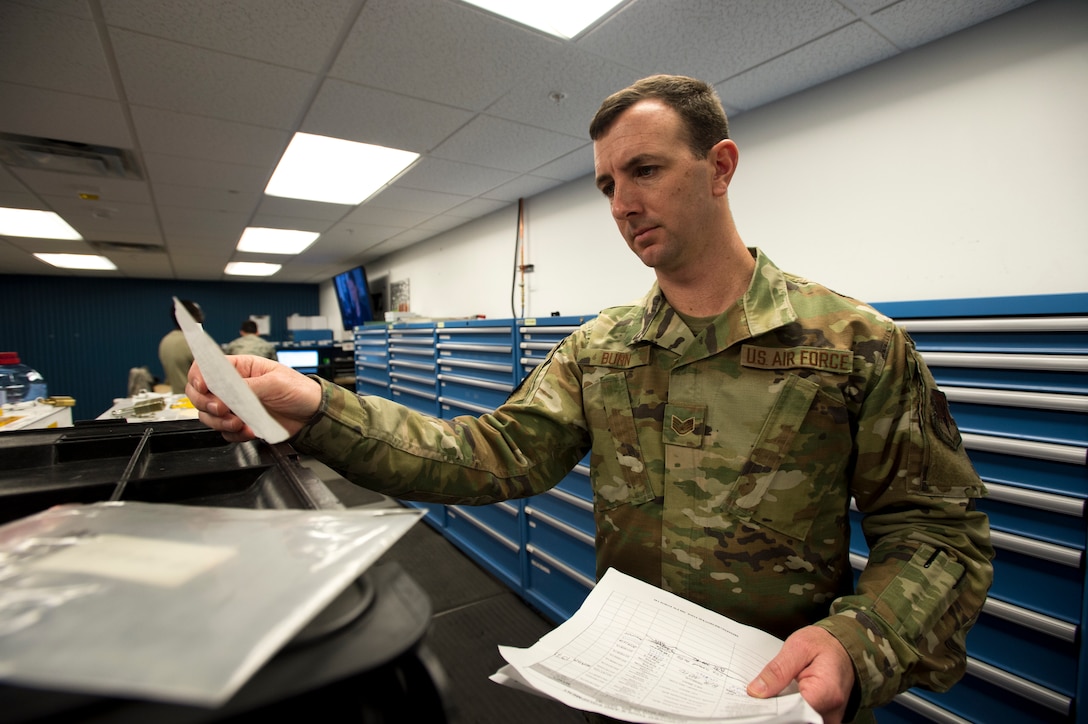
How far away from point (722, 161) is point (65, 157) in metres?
3.14

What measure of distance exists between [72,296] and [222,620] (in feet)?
31.6

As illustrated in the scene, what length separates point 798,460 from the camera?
799 millimetres

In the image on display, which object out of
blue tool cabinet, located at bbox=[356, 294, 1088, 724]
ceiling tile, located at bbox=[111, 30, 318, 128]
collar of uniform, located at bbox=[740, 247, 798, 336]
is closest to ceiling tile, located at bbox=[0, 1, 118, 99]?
ceiling tile, located at bbox=[111, 30, 318, 128]

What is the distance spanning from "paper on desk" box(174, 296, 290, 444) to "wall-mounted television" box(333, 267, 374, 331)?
5450 mm

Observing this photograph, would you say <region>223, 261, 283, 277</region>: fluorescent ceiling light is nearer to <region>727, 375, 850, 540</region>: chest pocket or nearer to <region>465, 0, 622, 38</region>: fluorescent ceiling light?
<region>465, 0, 622, 38</region>: fluorescent ceiling light

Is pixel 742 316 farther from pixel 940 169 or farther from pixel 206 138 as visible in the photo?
pixel 206 138

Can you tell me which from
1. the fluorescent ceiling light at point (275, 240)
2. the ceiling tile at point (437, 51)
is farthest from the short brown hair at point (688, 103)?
the fluorescent ceiling light at point (275, 240)

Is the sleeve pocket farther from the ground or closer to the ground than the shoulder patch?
closer to the ground

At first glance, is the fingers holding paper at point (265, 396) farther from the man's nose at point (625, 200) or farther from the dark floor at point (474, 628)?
the dark floor at point (474, 628)

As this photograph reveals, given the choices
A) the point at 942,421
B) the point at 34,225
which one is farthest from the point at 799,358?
the point at 34,225

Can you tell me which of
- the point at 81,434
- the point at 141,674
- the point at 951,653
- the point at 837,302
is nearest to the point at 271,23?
the point at 81,434

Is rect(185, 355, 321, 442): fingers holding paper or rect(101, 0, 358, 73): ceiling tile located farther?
rect(101, 0, 358, 73): ceiling tile

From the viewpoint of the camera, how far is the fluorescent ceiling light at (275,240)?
4312 millimetres

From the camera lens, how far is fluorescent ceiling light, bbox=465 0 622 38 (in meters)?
1.38
